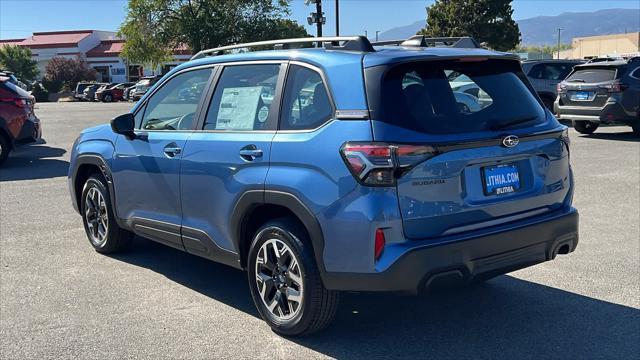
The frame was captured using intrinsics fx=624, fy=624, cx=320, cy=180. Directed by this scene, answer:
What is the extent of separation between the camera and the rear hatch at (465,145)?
346 centimetres

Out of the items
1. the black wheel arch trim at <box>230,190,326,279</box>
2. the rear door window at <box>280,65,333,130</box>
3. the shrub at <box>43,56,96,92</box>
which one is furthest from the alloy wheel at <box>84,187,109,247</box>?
the shrub at <box>43,56,96,92</box>

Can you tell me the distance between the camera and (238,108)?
445cm

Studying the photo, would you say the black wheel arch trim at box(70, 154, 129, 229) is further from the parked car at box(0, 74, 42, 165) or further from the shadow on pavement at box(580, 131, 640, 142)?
the shadow on pavement at box(580, 131, 640, 142)

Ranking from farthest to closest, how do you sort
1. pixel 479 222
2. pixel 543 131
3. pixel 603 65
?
pixel 603 65 < pixel 543 131 < pixel 479 222

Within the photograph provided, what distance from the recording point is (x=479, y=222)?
12.1ft

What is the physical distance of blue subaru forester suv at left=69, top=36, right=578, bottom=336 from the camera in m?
3.45

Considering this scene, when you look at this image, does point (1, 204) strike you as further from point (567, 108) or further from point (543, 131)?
point (567, 108)

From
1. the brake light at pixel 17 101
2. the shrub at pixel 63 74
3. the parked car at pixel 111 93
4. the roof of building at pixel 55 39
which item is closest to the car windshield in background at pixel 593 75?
the brake light at pixel 17 101

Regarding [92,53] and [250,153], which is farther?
[92,53]

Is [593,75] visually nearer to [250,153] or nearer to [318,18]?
[250,153]

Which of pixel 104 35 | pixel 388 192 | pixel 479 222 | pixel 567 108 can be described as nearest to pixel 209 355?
pixel 388 192

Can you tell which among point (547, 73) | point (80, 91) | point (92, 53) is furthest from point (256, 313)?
point (92, 53)

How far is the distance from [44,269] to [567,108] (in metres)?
12.9

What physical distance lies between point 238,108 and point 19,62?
67392 mm
